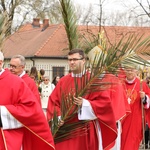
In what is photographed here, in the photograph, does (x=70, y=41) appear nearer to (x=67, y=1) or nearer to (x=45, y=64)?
(x=67, y=1)

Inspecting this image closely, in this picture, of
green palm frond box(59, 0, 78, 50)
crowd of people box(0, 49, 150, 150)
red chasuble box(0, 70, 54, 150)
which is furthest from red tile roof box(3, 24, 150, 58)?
red chasuble box(0, 70, 54, 150)

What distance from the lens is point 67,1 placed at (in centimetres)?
654

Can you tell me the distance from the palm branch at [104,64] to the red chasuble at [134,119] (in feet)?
11.4

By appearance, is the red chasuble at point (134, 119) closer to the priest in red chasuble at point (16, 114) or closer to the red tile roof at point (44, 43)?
the priest in red chasuble at point (16, 114)

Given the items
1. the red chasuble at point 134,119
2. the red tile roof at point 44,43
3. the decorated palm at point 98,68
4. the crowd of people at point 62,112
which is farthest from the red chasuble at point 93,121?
the red tile roof at point 44,43

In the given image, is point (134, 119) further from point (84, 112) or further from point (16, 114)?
point (16, 114)

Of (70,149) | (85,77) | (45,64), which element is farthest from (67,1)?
(45,64)

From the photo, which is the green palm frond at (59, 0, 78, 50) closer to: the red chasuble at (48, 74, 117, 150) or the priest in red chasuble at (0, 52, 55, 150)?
the red chasuble at (48, 74, 117, 150)

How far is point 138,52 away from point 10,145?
69.0 inches

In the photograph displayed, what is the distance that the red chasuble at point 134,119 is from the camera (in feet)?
29.9

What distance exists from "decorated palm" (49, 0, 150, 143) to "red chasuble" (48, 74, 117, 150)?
0.20 meters

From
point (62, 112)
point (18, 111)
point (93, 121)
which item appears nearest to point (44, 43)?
point (93, 121)

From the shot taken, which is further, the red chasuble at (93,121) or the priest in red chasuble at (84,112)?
the red chasuble at (93,121)

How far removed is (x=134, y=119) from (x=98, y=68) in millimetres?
3959
